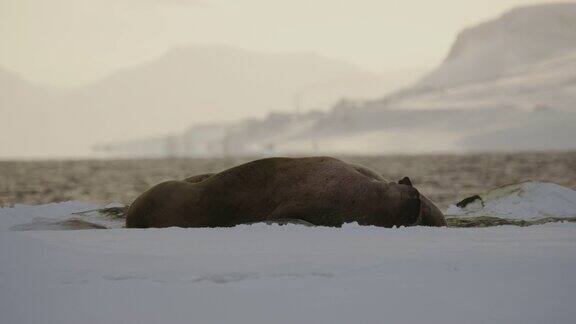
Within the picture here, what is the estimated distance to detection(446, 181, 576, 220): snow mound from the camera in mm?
11844

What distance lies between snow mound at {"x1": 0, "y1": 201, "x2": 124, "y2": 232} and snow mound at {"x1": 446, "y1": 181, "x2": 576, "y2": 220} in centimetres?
530

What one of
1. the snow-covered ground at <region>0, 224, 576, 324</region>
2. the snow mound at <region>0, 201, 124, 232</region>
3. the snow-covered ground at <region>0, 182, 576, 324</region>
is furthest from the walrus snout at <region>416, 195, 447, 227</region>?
the snow mound at <region>0, 201, 124, 232</region>

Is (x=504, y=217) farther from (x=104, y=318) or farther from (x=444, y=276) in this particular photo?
(x=104, y=318)

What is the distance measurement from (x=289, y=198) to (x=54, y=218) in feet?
10.4

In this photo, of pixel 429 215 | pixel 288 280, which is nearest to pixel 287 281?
pixel 288 280

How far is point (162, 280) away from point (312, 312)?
→ 975 millimetres

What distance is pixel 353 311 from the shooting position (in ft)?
14.6

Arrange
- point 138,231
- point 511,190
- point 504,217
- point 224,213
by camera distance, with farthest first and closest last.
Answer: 1. point 511,190
2. point 504,217
3. point 224,213
4. point 138,231

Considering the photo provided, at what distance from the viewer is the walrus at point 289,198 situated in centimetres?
911

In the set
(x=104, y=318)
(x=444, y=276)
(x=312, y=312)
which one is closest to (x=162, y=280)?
(x=104, y=318)

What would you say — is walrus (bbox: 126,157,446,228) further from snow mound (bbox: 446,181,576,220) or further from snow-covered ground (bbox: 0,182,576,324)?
snow mound (bbox: 446,181,576,220)

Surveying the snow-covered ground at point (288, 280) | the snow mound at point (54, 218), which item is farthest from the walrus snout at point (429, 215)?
the snow mound at point (54, 218)

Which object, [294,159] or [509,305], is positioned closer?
[509,305]

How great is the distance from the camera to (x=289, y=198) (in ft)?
30.1
